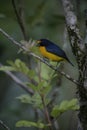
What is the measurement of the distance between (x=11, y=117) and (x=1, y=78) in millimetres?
746

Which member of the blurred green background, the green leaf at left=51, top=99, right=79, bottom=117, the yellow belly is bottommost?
the green leaf at left=51, top=99, right=79, bottom=117

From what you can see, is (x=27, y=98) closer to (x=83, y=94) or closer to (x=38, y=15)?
(x=83, y=94)

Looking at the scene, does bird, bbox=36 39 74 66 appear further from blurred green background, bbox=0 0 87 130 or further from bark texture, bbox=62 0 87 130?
blurred green background, bbox=0 0 87 130

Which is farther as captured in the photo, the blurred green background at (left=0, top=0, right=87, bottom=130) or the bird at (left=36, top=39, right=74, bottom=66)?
the blurred green background at (left=0, top=0, right=87, bottom=130)

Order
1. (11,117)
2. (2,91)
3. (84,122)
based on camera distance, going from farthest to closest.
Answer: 1. (2,91)
2. (11,117)
3. (84,122)

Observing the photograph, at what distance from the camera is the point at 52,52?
4.54 metres

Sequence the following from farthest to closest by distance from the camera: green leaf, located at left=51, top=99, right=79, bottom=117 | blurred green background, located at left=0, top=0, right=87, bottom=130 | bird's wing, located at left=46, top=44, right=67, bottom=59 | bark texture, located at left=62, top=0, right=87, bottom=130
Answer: blurred green background, located at left=0, top=0, right=87, bottom=130 → bird's wing, located at left=46, top=44, right=67, bottom=59 → green leaf, located at left=51, top=99, right=79, bottom=117 → bark texture, located at left=62, top=0, right=87, bottom=130

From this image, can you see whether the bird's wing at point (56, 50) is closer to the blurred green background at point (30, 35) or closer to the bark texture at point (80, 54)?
the bark texture at point (80, 54)

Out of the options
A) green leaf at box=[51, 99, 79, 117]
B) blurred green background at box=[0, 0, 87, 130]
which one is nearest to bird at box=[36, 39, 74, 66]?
green leaf at box=[51, 99, 79, 117]

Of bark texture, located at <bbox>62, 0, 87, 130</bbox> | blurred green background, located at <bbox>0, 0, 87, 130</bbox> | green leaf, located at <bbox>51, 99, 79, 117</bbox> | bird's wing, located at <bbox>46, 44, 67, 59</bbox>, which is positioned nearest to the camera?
bark texture, located at <bbox>62, 0, 87, 130</bbox>

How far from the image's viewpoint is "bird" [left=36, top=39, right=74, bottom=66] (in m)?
4.44

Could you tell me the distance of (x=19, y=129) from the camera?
659 cm

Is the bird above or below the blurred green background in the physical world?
below

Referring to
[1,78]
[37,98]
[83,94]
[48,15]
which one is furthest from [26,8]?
[83,94]
